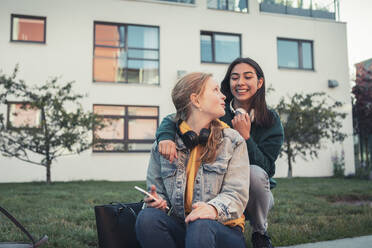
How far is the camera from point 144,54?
12352 mm

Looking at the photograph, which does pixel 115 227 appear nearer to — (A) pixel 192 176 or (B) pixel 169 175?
(B) pixel 169 175

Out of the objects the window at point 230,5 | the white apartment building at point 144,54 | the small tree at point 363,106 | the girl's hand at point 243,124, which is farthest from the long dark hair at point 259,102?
the small tree at point 363,106

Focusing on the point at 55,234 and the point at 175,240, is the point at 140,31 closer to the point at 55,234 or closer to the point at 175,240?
the point at 55,234

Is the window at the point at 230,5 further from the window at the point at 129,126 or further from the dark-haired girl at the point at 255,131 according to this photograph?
the dark-haired girl at the point at 255,131

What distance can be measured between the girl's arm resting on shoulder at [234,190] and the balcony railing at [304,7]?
12.6m

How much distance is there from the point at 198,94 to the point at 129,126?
989 cm

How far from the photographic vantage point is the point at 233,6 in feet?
43.4

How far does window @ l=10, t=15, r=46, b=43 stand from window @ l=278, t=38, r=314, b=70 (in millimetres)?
8522

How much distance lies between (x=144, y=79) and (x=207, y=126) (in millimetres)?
10259

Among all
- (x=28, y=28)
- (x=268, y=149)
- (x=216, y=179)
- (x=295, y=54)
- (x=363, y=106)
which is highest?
(x=28, y=28)

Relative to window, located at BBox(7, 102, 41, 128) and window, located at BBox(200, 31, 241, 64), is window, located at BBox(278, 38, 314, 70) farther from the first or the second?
window, located at BBox(7, 102, 41, 128)

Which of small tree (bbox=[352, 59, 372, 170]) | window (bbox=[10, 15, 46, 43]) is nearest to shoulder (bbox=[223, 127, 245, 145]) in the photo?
window (bbox=[10, 15, 46, 43])

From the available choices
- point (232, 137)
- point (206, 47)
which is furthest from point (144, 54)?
point (232, 137)

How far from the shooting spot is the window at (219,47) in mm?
12938
